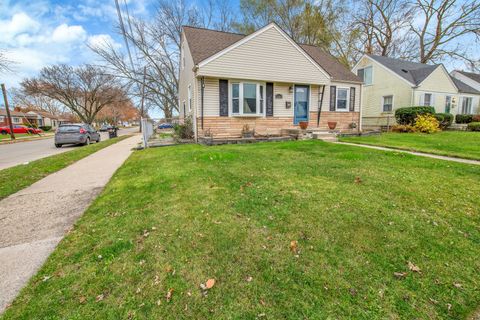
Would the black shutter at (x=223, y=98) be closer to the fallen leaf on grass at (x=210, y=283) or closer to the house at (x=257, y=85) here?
the house at (x=257, y=85)

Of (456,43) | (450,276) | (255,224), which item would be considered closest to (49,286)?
(255,224)

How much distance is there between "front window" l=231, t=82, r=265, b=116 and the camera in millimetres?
11414

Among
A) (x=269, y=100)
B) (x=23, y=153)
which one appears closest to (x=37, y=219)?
(x=269, y=100)

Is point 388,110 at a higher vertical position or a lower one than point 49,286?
higher

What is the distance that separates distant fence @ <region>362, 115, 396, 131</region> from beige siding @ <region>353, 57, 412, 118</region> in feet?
2.15

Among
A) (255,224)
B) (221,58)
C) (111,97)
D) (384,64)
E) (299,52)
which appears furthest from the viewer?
(111,97)

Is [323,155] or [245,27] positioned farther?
[245,27]

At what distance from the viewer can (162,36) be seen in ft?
78.9

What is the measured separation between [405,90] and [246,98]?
15.4 metres

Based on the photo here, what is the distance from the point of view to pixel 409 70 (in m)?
20.8

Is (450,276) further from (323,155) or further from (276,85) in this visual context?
(276,85)

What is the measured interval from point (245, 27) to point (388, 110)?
1652 cm

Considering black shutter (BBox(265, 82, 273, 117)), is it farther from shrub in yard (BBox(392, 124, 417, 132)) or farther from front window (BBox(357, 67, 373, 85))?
front window (BBox(357, 67, 373, 85))

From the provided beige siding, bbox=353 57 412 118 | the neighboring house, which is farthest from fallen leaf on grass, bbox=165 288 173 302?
the neighboring house
